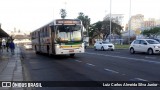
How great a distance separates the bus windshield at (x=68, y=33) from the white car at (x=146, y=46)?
8.38 metres

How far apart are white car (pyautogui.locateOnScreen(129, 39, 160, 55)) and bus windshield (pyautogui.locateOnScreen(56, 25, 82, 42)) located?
330 inches

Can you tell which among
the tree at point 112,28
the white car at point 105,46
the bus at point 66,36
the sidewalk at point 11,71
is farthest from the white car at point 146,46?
the tree at point 112,28

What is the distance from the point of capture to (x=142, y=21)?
187m

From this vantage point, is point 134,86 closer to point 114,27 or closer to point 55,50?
point 55,50

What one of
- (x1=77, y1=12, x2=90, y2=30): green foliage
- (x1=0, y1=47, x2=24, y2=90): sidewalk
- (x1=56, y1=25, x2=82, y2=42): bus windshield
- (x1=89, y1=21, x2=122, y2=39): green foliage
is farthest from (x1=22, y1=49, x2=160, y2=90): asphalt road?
(x1=77, y1=12, x2=90, y2=30): green foliage

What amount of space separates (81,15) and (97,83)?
4095 inches

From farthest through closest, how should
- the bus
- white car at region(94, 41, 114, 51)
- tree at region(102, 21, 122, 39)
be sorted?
1. tree at region(102, 21, 122, 39)
2. white car at region(94, 41, 114, 51)
3. the bus

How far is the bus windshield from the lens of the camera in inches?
1005

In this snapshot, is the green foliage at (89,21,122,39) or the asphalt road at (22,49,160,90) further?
the green foliage at (89,21,122,39)

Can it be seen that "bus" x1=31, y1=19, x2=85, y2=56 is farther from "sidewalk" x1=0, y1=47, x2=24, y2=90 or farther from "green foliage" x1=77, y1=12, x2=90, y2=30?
"green foliage" x1=77, y1=12, x2=90, y2=30

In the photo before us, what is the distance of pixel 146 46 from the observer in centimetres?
3114

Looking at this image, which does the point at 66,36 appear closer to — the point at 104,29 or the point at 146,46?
the point at 146,46

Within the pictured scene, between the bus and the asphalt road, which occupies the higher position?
the bus

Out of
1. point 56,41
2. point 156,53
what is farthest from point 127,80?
point 156,53
